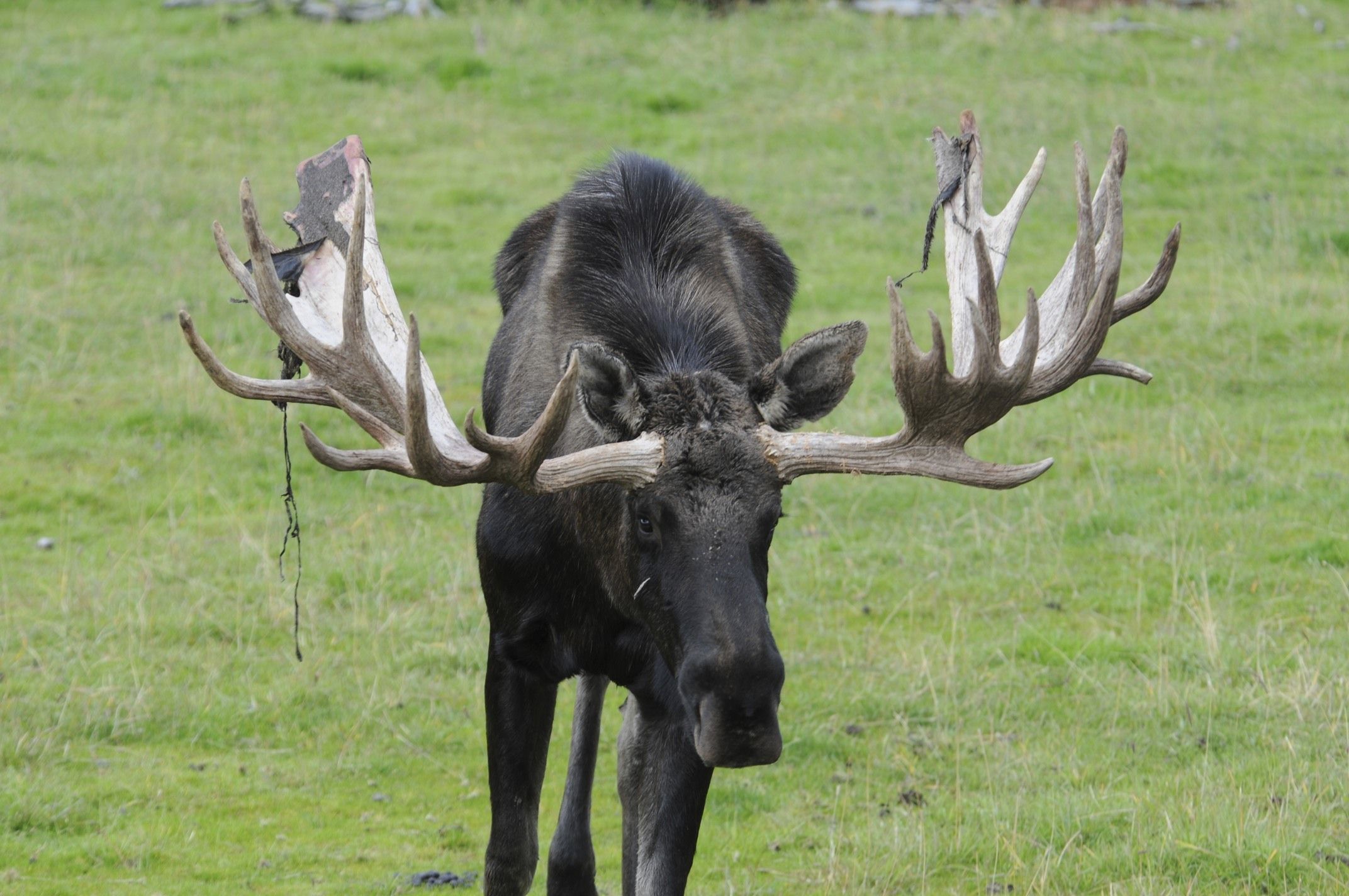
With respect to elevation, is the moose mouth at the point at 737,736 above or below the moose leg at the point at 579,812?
above

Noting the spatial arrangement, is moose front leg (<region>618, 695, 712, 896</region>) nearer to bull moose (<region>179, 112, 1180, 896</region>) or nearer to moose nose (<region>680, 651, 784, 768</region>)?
bull moose (<region>179, 112, 1180, 896</region>)

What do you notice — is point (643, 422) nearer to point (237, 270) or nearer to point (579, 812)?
point (237, 270)

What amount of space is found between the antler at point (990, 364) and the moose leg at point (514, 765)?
4.29 ft

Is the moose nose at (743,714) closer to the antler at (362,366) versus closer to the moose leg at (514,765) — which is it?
the antler at (362,366)

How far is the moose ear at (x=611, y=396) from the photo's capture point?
14.6ft

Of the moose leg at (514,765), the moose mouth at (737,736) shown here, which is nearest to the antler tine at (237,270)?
the moose leg at (514,765)

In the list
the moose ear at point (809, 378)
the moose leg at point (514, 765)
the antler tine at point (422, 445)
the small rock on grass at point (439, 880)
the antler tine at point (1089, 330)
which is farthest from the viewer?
the small rock on grass at point (439, 880)

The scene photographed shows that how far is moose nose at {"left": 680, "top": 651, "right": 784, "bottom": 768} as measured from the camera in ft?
13.4

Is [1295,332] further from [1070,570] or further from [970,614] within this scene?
[970,614]

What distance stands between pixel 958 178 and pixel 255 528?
15.6ft

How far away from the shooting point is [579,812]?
5.84 m

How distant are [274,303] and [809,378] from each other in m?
1.57

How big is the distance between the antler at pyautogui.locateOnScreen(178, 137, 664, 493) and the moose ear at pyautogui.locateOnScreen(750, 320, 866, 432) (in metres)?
0.40

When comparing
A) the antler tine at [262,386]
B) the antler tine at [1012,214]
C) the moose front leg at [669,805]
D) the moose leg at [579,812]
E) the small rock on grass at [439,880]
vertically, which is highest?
the antler tine at [1012,214]
